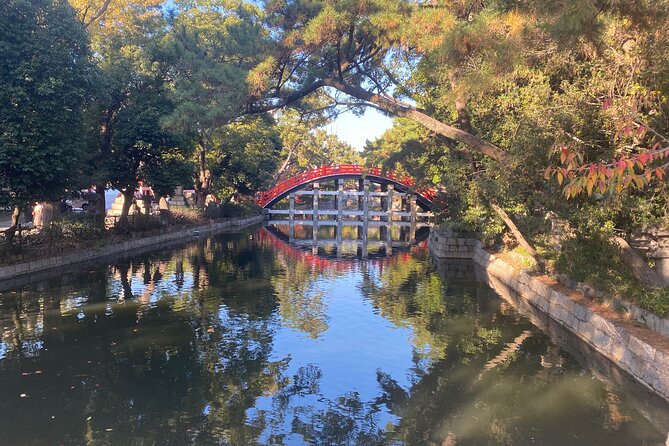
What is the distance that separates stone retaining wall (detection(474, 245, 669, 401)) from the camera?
737 cm

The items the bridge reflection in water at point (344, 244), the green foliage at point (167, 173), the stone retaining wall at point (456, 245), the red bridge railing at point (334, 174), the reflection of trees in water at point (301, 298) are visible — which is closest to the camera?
the reflection of trees in water at point (301, 298)

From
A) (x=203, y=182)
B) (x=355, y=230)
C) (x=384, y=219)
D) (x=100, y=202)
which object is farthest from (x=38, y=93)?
(x=384, y=219)

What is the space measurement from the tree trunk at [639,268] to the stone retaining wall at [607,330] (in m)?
0.76

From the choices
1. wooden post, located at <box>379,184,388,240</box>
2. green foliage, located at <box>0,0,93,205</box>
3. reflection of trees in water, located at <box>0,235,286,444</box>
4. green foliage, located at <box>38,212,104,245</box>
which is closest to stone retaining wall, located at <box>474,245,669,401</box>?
reflection of trees in water, located at <box>0,235,286,444</box>

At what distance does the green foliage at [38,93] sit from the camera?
13.2m

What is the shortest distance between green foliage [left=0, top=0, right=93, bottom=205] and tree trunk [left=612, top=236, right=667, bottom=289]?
1390 centimetres

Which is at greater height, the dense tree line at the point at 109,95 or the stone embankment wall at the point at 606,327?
the dense tree line at the point at 109,95

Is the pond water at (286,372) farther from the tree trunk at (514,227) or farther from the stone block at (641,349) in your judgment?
the tree trunk at (514,227)

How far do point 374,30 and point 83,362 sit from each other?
9.07 metres

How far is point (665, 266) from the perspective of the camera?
415 inches

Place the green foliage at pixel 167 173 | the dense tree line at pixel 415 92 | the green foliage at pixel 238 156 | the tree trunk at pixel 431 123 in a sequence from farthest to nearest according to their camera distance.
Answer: the green foliage at pixel 238 156 → the green foliage at pixel 167 173 → the tree trunk at pixel 431 123 → the dense tree line at pixel 415 92

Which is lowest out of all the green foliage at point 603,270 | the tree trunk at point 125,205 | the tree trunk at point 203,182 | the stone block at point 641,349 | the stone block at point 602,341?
the stone block at point 602,341

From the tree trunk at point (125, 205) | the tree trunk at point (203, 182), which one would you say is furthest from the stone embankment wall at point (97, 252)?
the tree trunk at point (203, 182)

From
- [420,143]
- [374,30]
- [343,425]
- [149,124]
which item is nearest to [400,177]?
[420,143]
